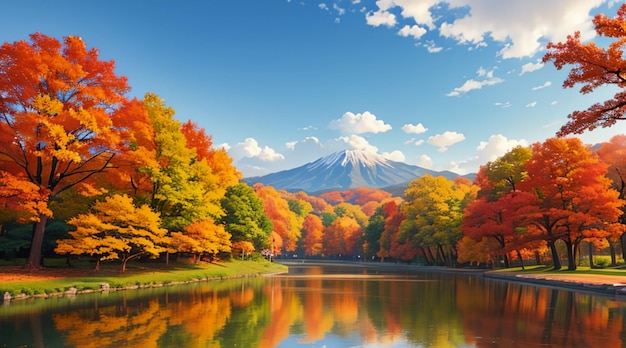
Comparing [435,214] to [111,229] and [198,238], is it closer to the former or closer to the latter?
[198,238]

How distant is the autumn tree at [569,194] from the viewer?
43.8 metres

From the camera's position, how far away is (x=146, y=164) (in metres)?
35.2

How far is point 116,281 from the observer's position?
102 ft

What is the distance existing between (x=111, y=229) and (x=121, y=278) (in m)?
3.33

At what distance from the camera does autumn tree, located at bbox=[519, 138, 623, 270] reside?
43.8 m

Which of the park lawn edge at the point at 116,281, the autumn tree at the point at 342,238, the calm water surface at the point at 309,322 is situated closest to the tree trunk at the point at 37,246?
the park lawn edge at the point at 116,281

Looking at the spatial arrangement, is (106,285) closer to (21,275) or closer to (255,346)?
(21,275)

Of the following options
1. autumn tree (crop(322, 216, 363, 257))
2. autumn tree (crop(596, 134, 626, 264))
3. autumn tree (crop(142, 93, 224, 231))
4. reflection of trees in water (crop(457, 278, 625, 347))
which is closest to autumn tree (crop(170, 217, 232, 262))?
autumn tree (crop(142, 93, 224, 231))

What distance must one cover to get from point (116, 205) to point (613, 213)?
40.8m

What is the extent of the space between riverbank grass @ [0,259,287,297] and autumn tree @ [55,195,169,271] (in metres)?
1.55

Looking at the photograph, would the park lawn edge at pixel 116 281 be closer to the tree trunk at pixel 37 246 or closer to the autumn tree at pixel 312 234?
the tree trunk at pixel 37 246

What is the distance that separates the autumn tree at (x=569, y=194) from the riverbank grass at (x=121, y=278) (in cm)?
3092

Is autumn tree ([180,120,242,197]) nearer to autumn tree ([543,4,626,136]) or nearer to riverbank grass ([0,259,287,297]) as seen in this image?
riverbank grass ([0,259,287,297])

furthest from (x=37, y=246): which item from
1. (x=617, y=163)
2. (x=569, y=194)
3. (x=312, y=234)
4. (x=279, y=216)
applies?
(x=312, y=234)
